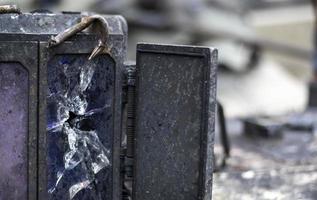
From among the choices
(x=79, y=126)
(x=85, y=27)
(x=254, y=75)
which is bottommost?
(x=254, y=75)

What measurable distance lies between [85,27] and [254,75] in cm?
865

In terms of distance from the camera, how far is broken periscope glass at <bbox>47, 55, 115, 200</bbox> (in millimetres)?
2402

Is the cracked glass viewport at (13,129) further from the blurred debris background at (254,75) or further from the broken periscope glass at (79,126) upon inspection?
the blurred debris background at (254,75)

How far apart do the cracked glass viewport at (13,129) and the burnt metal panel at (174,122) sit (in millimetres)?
475

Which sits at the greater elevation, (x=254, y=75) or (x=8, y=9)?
(x=8, y=9)

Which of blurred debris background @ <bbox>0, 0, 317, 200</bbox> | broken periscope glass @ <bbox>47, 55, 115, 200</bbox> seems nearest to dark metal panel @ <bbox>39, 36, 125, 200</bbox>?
broken periscope glass @ <bbox>47, 55, 115, 200</bbox>

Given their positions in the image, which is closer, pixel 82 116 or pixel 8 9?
pixel 8 9

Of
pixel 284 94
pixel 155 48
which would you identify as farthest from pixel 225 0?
pixel 155 48

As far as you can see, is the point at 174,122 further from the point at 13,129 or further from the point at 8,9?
the point at 8,9

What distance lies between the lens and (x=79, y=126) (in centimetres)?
249

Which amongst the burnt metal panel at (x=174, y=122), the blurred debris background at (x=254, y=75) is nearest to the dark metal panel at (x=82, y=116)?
the burnt metal panel at (x=174, y=122)

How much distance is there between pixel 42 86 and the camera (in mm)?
2350

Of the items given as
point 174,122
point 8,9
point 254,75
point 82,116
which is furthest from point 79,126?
point 254,75

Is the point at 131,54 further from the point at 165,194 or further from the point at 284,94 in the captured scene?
the point at 165,194
